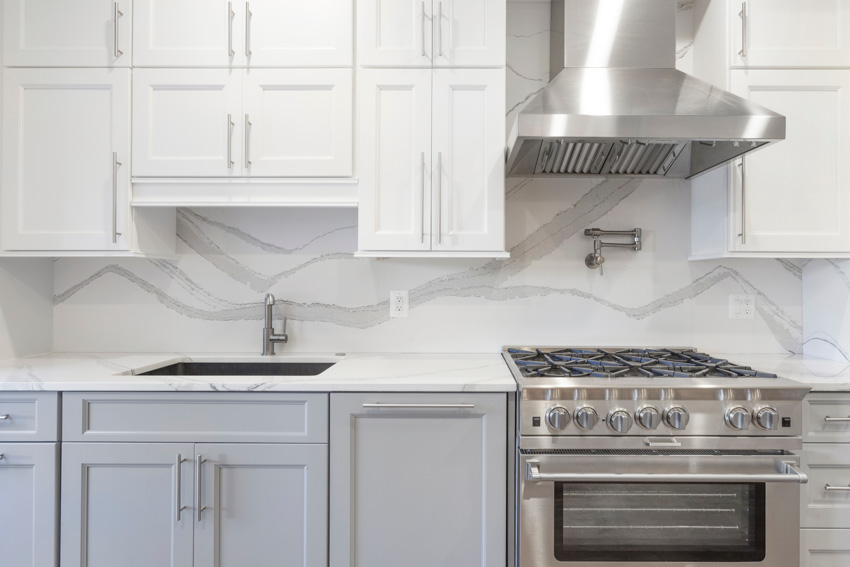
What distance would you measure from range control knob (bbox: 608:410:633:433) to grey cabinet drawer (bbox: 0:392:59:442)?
177 centimetres

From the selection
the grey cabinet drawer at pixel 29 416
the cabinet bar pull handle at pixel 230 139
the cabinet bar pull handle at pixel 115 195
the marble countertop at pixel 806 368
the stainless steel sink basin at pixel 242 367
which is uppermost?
the cabinet bar pull handle at pixel 230 139

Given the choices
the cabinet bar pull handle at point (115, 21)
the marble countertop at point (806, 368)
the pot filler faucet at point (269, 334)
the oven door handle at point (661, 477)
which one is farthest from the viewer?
the pot filler faucet at point (269, 334)

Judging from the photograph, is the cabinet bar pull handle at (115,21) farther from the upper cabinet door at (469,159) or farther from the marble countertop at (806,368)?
the marble countertop at (806,368)

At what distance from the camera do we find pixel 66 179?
1.97 m

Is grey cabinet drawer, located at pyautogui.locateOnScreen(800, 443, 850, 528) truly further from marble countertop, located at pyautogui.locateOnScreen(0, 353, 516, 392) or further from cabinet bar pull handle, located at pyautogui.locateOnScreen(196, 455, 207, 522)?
cabinet bar pull handle, located at pyautogui.locateOnScreen(196, 455, 207, 522)

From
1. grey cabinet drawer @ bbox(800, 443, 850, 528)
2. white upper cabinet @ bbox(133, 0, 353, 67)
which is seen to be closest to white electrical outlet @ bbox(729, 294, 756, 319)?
grey cabinet drawer @ bbox(800, 443, 850, 528)

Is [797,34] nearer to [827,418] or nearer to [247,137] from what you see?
[827,418]

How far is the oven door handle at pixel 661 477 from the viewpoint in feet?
5.13

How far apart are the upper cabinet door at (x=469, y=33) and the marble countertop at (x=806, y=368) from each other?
155 cm

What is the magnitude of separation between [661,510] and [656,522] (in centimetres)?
4

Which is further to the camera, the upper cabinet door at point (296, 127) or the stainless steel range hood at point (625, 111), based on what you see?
the upper cabinet door at point (296, 127)

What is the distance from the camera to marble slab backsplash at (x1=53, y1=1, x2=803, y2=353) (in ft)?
7.54

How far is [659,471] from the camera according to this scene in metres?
1.58

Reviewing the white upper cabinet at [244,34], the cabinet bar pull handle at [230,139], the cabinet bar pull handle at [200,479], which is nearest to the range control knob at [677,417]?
the cabinet bar pull handle at [200,479]
